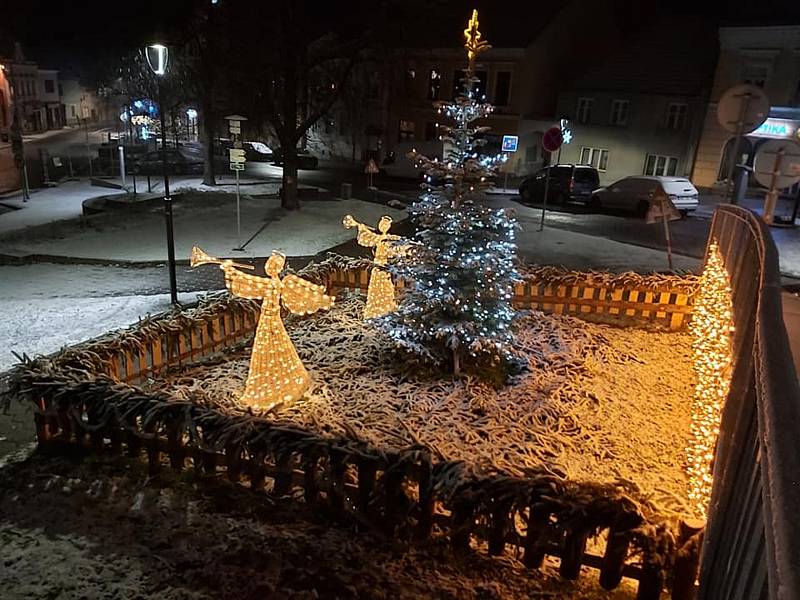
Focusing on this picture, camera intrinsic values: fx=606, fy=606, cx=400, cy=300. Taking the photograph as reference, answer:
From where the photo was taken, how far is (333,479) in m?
4.51

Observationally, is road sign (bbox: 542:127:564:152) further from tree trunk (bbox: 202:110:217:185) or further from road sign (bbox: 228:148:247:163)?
tree trunk (bbox: 202:110:217:185)

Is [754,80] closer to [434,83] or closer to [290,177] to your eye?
[434,83]

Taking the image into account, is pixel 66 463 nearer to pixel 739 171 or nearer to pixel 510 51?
pixel 739 171

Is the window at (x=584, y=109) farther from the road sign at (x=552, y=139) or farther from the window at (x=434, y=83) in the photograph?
the road sign at (x=552, y=139)

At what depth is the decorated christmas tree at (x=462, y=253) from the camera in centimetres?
688

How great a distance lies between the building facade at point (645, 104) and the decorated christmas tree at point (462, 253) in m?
26.2

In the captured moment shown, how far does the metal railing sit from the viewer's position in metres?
1.49

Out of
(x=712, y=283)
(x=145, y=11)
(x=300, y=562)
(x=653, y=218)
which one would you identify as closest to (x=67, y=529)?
(x=300, y=562)

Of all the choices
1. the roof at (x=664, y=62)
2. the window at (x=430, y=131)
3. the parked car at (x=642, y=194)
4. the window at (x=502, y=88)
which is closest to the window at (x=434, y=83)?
the window at (x=430, y=131)

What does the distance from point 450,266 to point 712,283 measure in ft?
12.2

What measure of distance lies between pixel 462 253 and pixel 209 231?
12420 millimetres

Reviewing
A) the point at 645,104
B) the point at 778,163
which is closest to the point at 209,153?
the point at 645,104

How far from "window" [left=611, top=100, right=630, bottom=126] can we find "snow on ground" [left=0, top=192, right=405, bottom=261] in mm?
15754

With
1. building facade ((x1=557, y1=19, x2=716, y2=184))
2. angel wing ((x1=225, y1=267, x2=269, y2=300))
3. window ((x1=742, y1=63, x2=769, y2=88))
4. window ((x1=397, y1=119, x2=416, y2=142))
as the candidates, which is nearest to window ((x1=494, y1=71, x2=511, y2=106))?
building facade ((x1=557, y1=19, x2=716, y2=184))
